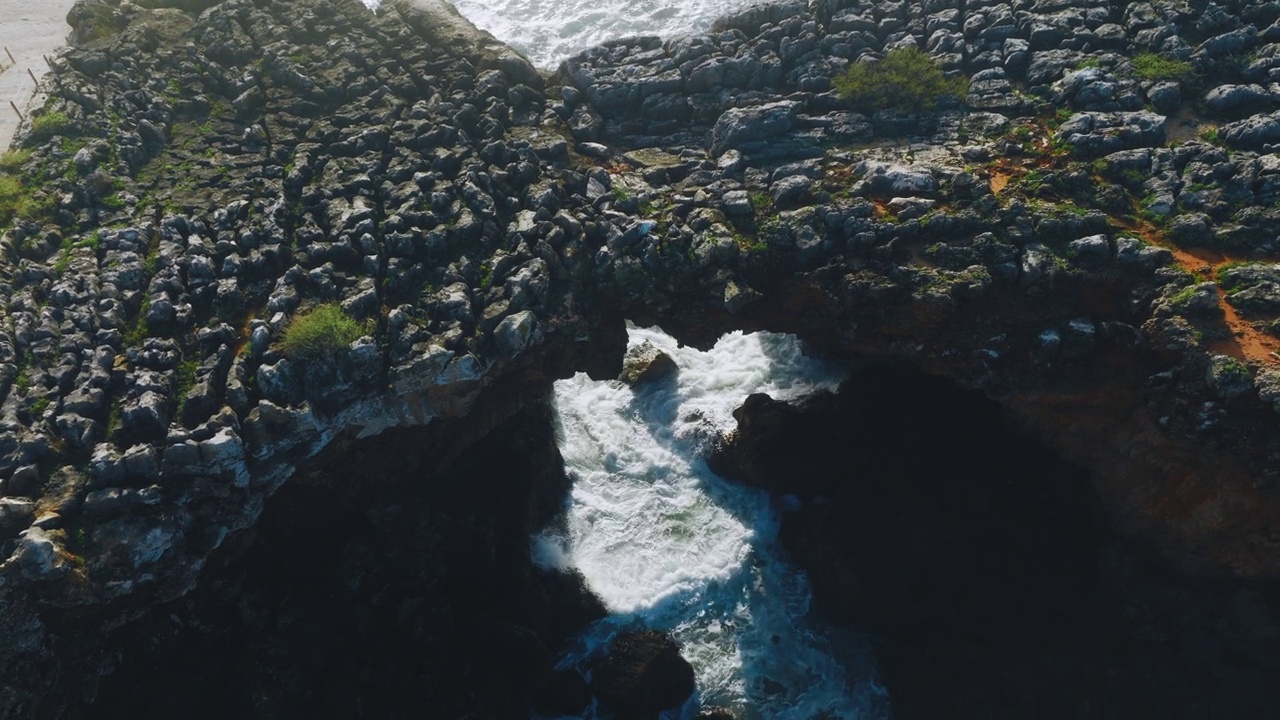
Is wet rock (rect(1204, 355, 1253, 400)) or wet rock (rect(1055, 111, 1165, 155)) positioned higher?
wet rock (rect(1055, 111, 1165, 155))

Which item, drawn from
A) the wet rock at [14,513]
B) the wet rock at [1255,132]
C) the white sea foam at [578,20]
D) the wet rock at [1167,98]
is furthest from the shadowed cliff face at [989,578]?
the white sea foam at [578,20]

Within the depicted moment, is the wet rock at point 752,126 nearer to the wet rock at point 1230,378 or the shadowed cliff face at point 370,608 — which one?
the shadowed cliff face at point 370,608

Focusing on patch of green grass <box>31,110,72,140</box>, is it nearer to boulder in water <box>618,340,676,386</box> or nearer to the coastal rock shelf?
the coastal rock shelf

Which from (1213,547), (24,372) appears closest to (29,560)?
(24,372)

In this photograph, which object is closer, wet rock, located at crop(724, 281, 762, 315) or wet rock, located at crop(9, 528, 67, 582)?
wet rock, located at crop(9, 528, 67, 582)

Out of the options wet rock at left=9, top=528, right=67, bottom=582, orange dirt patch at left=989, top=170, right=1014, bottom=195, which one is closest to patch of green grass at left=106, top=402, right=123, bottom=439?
wet rock at left=9, top=528, right=67, bottom=582

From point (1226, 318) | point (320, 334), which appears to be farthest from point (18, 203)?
point (1226, 318)

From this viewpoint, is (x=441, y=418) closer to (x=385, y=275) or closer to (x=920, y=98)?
(x=385, y=275)
